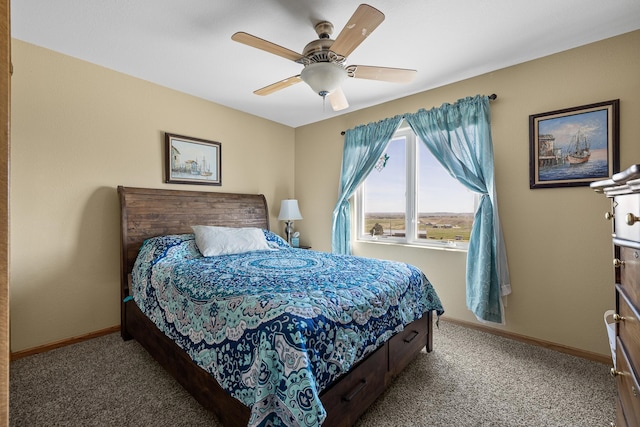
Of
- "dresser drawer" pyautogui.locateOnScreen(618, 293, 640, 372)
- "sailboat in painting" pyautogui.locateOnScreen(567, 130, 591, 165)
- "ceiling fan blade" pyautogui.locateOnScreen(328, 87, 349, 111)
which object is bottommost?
"dresser drawer" pyautogui.locateOnScreen(618, 293, 640, 372)

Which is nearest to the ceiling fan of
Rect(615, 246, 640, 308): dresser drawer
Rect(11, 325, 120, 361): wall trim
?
Rect(615, 246, 640, 308): dresser drawer

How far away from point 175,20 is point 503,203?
313 centimetres

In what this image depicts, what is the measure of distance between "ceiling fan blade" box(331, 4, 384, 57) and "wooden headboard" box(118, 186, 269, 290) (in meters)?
2.23

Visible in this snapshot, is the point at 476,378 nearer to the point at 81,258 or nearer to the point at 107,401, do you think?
the point at 107,401

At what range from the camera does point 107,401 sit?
174 centimetres

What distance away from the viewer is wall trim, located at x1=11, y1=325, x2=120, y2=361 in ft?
7.30

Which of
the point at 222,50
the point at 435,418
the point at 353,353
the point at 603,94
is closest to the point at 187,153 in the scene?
the point at 222,50

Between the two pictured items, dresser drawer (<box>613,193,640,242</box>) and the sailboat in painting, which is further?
the sailboat in painting

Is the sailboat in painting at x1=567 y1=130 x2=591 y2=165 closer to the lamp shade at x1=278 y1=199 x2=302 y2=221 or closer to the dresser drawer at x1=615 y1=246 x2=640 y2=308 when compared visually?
the dresser drawer at x1=615 y1=246 x2=640 y2=308

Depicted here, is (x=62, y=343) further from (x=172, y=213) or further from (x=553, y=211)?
(x=553, y=211)

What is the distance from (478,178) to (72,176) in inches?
148

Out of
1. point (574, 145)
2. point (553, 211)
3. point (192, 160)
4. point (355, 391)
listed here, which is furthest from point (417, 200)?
point (192, 160)

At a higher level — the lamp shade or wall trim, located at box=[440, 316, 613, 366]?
the lamp shade

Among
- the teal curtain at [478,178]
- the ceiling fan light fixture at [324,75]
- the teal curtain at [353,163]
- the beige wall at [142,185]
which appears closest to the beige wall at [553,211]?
the beige wall at [142,185]
